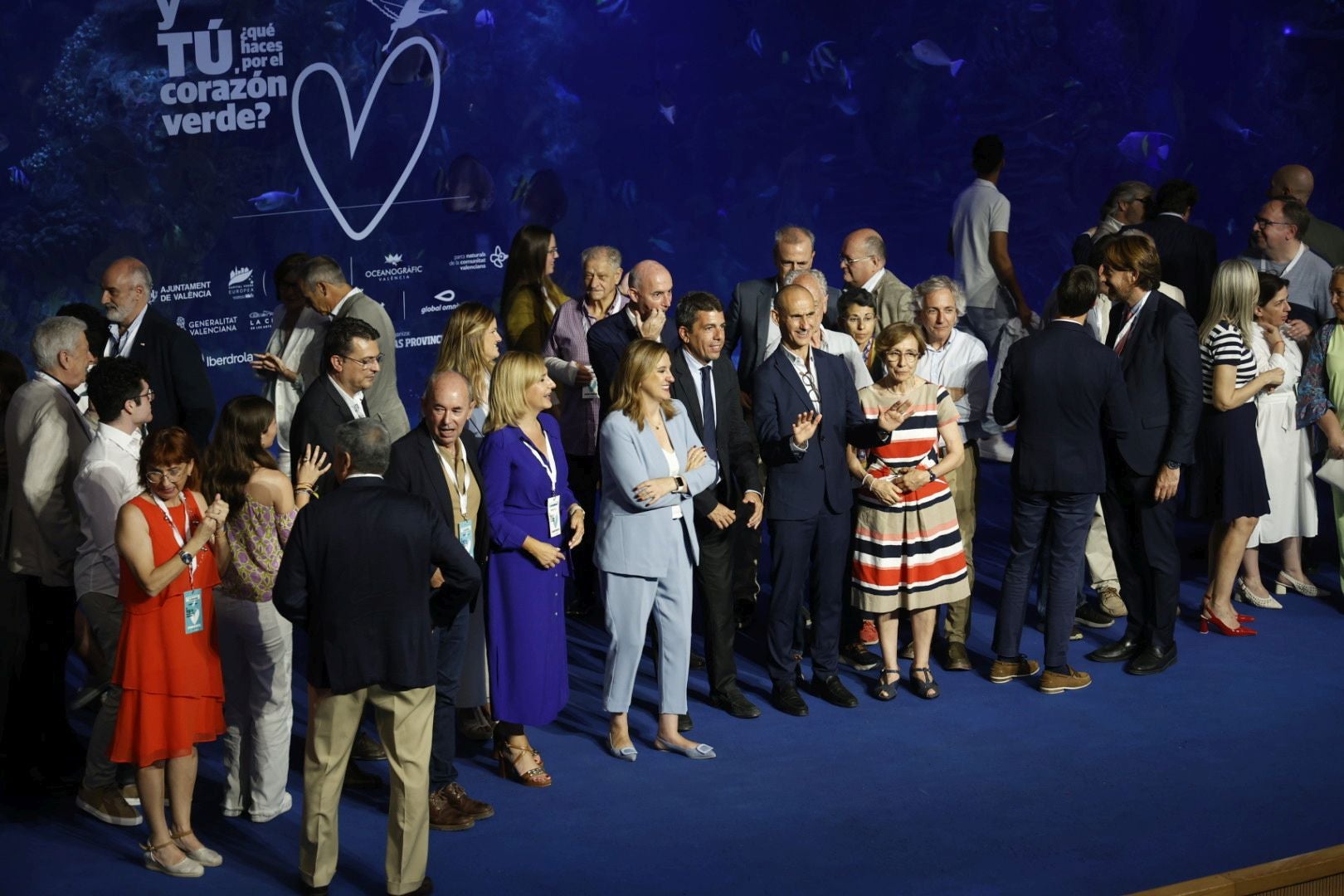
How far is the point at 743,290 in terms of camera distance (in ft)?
22.9

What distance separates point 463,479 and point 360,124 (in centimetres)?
633

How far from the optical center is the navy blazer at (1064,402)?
6051 millimetres

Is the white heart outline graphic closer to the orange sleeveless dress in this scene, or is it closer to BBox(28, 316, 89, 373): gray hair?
BBox(28, 316, 89, 373): gray hair

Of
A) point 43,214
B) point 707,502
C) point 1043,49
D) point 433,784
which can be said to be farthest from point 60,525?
point 1043,49

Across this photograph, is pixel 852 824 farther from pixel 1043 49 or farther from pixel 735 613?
pixel 1043 49

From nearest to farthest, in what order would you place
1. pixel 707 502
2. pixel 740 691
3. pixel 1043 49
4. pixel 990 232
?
pixel 707 502 < pixel 740 691 < pixel 990 232 < pixel 1043 49

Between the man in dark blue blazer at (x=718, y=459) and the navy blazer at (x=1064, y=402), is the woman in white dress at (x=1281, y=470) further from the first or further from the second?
the man in dark blue blazer at (x=718, y=459)

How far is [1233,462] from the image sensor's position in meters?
6.91

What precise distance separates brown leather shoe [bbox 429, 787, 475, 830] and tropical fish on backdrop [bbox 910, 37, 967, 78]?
9.23 meters

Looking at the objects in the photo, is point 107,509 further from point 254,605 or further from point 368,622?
point 368,622

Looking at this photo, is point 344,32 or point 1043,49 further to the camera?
point 1043,49

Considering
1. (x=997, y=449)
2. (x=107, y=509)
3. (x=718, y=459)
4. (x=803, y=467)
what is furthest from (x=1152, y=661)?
(x=107, y=509)

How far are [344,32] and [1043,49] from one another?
19.4 ft

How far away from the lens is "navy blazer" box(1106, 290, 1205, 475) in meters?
6.26
